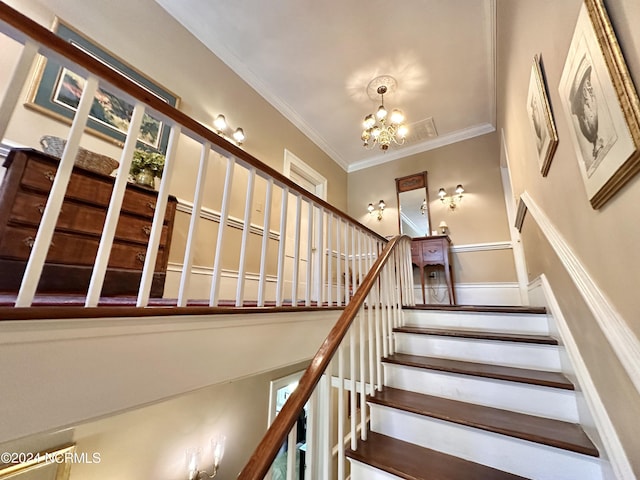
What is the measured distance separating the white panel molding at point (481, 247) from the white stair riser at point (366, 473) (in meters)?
3.39

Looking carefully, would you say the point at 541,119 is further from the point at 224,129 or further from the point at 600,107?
the point at 224,129

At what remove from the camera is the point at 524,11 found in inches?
63.4

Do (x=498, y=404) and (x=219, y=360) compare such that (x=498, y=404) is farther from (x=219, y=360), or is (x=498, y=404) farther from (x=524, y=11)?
(x=524, y=11)

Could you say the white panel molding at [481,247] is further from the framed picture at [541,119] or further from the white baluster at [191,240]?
the white baluster at [191,240]

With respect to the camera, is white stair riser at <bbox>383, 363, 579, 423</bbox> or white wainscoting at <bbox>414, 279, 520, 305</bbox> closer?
white stair riser at <bbox>383, 363, 579, 423</bbox>

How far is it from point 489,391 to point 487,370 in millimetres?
119

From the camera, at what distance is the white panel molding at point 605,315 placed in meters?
0.74

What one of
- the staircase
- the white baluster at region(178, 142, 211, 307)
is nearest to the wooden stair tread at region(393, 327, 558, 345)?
the staircase

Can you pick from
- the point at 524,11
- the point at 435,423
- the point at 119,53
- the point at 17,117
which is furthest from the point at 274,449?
the point at 119,53

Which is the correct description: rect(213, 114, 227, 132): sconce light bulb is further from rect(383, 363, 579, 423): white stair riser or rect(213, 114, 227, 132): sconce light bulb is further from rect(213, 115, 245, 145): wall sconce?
rect(383, 363, 579, 423): white stair riser

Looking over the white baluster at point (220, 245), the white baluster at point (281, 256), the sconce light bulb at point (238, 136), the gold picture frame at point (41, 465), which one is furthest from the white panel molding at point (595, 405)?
the sconce light bulb at point (238, 136)

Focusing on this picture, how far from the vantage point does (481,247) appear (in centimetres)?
386

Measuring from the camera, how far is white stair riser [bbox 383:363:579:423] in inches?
53.6

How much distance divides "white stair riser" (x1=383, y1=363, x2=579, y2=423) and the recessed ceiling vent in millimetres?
3615
